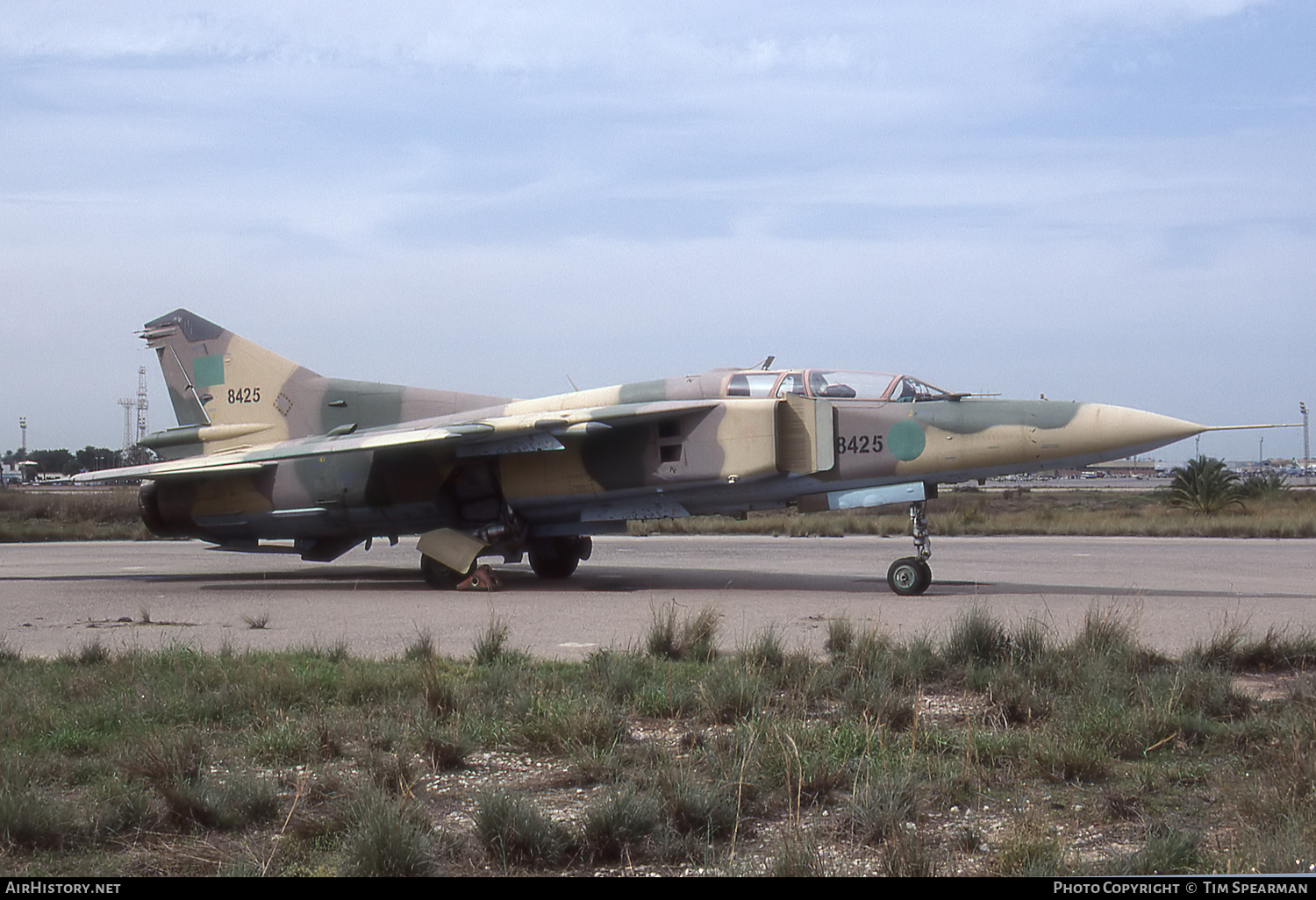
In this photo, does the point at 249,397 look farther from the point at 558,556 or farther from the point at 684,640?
the point at 684,640

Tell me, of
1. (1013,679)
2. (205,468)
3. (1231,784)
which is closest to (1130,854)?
(1231,784)

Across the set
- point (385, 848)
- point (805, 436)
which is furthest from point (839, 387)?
point (385, 848)

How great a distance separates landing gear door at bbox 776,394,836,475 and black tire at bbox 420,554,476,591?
512cm

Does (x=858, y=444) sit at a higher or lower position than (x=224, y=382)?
lower

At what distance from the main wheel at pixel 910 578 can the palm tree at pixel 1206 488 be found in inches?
1028

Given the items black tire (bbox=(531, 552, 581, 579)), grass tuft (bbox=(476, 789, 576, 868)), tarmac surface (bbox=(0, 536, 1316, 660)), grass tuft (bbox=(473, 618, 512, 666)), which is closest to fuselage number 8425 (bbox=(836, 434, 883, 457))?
tarmac surface (bbox=(0, 536, 1316, 660))

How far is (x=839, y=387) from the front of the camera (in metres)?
13.8

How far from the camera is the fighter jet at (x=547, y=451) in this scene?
13.0 metres

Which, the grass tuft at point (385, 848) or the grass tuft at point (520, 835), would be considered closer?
the grass tuft at point (385, 848)

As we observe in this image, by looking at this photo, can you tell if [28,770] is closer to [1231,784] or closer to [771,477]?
[1231,784]

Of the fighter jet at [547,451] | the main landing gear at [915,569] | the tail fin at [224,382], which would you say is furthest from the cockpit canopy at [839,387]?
the tail fin at [224,382]

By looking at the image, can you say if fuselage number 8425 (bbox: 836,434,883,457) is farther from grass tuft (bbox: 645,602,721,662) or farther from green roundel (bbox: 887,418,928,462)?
grass tuft (bbox: 645,602,721,662)

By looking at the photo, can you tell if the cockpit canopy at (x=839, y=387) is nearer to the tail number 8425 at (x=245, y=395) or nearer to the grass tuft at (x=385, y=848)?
the tail number 8425 at (x=245, y=395)

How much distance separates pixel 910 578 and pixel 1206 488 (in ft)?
89.5
